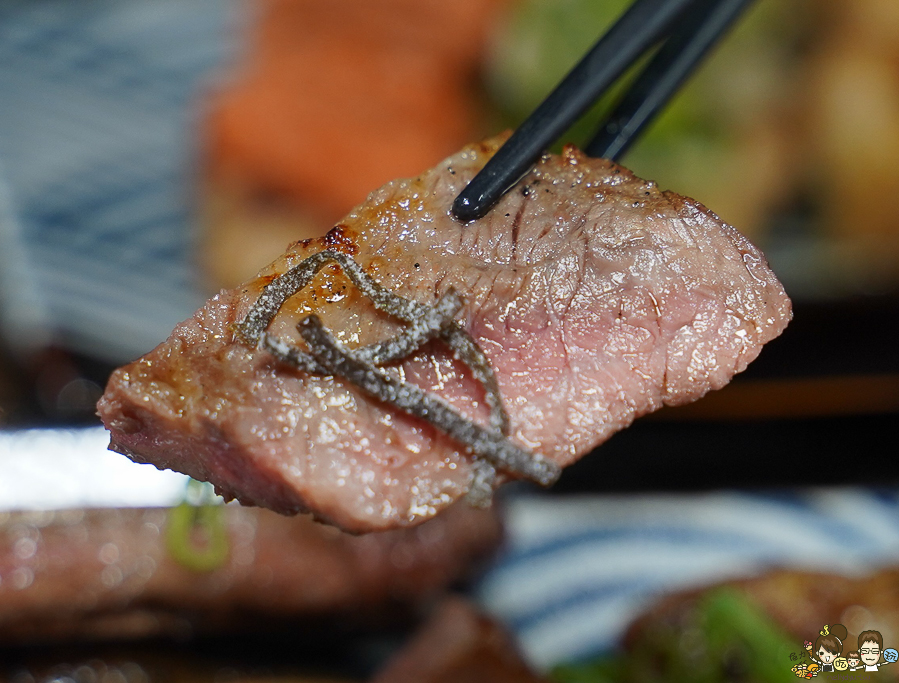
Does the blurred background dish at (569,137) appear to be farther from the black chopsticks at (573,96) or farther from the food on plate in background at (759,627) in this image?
the black chopsticks at (573,96)

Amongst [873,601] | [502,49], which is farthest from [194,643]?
[502,49]

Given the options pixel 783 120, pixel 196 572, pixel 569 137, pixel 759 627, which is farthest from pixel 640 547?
pixel 783 120

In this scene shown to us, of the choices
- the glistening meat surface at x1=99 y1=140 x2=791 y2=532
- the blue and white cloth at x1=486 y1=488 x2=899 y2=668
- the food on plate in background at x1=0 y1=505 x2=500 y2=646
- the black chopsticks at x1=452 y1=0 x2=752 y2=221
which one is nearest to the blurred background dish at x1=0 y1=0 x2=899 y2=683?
the blue and white cloth at x1=486 y1=488 x2=899 y2=668

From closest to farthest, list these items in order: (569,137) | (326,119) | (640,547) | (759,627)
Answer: (759,627), (640,547), (326,119), (569,137)

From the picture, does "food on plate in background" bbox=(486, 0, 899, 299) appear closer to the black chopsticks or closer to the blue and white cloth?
the blue and white cloth

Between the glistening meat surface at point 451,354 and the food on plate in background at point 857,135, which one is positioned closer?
the glistening meat surface at point 451,354

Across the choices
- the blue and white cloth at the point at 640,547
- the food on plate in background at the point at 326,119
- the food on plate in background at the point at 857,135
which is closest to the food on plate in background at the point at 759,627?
the blue and white cloth at the point at 640,547

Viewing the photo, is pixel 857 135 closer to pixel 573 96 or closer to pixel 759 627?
pixel 759 627
